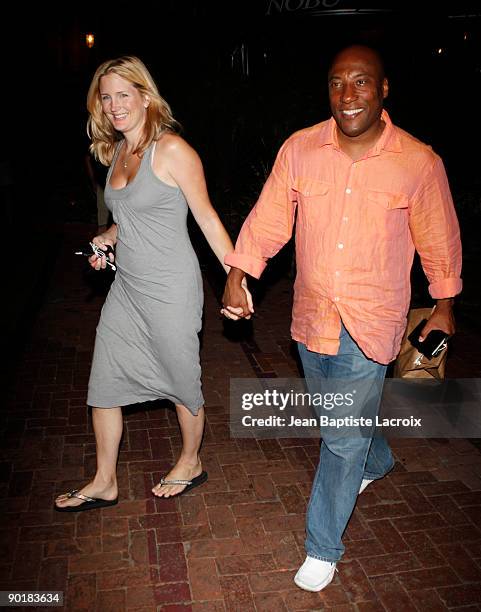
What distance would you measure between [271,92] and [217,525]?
25.9 ft

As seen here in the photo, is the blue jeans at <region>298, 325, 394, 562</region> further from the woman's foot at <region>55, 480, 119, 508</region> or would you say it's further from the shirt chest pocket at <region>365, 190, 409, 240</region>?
the woman's foot at <region>55, 480, 119, 508</region>

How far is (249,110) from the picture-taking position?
34.0ft

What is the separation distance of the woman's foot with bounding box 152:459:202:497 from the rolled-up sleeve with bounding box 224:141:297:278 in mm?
1375

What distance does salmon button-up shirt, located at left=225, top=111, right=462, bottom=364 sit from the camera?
8.57 feet

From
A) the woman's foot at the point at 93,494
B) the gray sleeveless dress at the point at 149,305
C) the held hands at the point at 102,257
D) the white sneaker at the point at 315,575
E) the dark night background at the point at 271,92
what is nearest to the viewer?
the white sneaker at the point at 315,575

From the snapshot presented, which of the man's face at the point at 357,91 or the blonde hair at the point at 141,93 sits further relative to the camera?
the blonde hair at the point at 141,93

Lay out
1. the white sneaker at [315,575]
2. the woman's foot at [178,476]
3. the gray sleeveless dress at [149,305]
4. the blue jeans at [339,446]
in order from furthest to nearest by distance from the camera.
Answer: the woman's foot at [178,476] < the gray sleeveless dress at [149,305] < the white sneaker at [315,575] < the blue jeans at [339,446]

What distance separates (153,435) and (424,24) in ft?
28.6

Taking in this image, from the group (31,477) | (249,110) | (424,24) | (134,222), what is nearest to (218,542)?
(31,477)

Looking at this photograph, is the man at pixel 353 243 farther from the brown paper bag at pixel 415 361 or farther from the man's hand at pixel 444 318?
the brown paper bag at pixel 415 361

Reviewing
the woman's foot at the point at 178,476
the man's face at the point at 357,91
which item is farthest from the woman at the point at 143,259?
the man's face at the point at 357,91

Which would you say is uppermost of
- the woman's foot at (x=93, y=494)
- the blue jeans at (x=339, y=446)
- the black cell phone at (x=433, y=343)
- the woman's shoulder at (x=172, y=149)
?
the woman's shoulder at (x=172, y=149)

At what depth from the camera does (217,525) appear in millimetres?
3365

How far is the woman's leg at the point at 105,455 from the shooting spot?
11.0 feet
